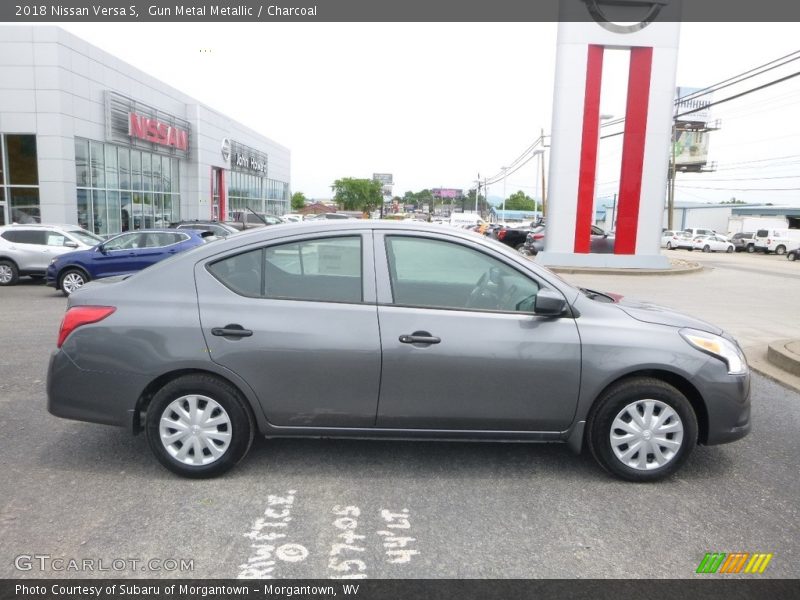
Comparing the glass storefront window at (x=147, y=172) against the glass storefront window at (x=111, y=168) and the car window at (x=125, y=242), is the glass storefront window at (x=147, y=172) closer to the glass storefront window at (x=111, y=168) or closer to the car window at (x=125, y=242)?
the glass storefront window at (x=111, y=168)

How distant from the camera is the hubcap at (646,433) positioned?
399 cm

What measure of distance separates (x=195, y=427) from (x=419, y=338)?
1550 mm

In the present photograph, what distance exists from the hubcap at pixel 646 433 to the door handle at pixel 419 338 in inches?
51.6

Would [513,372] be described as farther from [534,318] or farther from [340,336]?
[340,336]

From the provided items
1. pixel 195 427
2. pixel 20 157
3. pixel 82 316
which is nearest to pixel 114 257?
pixel 82 316

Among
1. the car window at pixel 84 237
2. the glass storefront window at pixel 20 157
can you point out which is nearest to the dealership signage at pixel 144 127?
the glass storefront window at pixel 20 157

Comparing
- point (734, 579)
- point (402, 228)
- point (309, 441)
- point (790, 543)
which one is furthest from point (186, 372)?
point (790, 543)

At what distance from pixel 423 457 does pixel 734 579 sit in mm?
2067

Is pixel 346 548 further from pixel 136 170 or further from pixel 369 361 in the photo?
pixel 136 170

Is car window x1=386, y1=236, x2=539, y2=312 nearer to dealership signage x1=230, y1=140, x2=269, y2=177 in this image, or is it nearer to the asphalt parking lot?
the asphalt parking lot

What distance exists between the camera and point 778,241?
44219 mm

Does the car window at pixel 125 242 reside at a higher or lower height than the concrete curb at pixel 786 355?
higher
